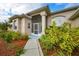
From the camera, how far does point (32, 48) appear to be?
2.61 meters

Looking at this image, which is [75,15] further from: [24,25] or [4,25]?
[4,25]

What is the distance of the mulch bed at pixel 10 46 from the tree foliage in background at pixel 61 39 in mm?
341

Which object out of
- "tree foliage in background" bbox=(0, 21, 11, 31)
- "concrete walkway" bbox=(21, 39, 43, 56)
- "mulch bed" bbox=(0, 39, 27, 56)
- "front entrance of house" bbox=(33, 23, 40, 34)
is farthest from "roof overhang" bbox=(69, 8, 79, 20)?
"tree foliage in background" bbox=(0, 21, 11, 31)

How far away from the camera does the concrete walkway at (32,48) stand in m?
2.56

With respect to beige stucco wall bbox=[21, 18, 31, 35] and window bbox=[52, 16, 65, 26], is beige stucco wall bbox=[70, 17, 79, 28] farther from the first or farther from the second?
beige stucco wall bbox=[21, 18, 31, 35]

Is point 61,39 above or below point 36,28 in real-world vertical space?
below

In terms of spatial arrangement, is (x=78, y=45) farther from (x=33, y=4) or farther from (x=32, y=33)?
(x=33, y=4)

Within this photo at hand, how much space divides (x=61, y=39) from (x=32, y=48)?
47cm

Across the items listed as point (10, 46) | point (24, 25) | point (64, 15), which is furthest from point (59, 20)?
point (10, 46)

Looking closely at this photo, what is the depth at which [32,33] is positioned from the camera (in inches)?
105

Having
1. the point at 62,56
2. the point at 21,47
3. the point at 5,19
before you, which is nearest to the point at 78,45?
the point at 62,56

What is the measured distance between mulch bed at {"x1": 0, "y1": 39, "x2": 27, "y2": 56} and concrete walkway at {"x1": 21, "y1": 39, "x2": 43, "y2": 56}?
Answer: 0.08 metres

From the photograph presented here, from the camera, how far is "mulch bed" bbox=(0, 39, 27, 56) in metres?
2.53

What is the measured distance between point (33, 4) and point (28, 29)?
0.40 m
